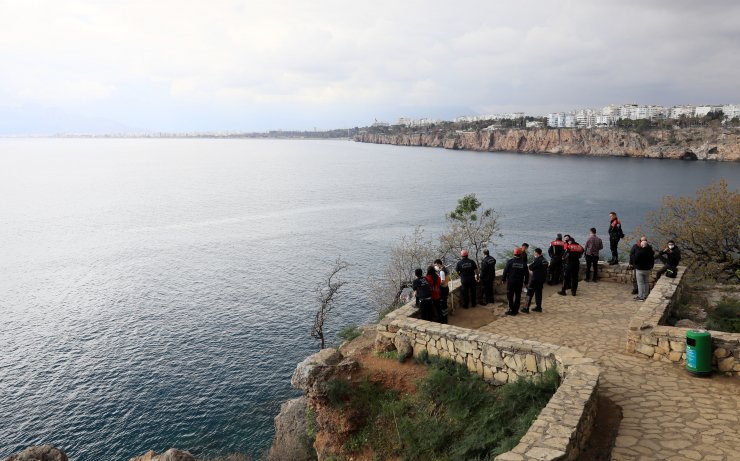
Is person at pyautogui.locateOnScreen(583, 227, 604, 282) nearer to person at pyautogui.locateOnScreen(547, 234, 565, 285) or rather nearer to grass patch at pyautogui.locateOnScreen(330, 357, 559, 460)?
person at pyautogui.locateOnScreen(547, 234, 565, 285)

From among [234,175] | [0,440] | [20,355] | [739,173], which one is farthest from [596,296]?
[234,175]

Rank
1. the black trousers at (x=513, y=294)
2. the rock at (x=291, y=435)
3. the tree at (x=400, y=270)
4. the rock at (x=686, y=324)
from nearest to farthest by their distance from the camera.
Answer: the rock at (x=686, y=324)
the black trousers at (x=513, y=294)
the rock at (x=291, y=435)
the tree at (x=400, y=270)

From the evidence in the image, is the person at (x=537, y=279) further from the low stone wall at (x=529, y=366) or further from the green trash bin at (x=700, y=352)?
the green trash bin at (x=700, y=352)

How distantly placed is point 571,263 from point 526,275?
1.52 m

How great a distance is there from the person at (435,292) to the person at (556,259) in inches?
169

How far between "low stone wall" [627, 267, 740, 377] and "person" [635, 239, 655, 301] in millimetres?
1647

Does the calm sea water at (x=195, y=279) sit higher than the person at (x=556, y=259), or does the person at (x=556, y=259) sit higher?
the person at (x=556, y=259)

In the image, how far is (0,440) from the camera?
79.7 ft

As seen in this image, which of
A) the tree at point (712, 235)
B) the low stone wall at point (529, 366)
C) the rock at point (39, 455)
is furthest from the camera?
→ the tree at point (712, 235)

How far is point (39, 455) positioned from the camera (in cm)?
1819

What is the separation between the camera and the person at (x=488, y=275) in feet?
49.2

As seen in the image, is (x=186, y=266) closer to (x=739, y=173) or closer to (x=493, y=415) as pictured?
(x=493, y=415)

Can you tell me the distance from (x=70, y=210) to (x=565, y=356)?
9368 cm

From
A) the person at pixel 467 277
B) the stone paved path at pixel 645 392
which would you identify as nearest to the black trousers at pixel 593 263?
the stone paved path at pixel 645 392
